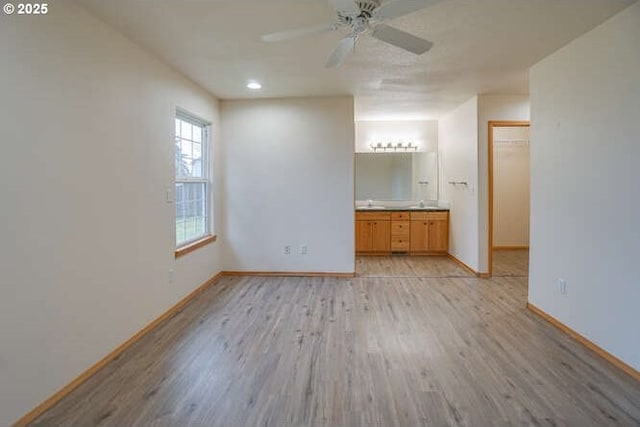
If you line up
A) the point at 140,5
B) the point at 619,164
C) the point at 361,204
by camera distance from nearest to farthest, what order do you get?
the point at 140,5
the point at 619,164
the point at 361,204

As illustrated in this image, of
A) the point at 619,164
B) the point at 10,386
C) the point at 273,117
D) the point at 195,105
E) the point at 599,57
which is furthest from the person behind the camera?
the point at 273,117

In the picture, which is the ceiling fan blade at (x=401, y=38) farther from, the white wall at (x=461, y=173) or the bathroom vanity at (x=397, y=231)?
the bathroom vanity at (x=397, y=231)

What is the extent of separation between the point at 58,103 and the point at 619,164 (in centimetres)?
363

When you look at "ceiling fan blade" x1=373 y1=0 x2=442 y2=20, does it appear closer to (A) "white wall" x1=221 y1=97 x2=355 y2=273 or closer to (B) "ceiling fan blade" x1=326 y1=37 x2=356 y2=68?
(B) "ceiling fan blade" x1=326 y1=37 x2=356 y2=68

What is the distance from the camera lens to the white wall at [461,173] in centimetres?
509

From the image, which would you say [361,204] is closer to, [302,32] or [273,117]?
Result: [273,117]

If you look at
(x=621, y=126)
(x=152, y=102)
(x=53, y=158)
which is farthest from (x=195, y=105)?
(x=621, y=126)

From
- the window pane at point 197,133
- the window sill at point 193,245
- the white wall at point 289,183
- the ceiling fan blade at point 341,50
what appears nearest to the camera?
the ceiling fan blade at point 341,50

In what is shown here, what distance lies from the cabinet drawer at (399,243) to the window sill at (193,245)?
10.2 ft

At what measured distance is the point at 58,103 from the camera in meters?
2.24

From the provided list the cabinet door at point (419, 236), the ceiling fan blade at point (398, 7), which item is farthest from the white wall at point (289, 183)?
the ceiling fan blade at point (398, 7)

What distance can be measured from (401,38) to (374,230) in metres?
4.64

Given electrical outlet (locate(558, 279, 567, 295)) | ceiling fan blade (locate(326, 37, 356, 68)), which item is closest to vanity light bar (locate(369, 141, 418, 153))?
electrical outlet (locate(558, 279, 567, 295))

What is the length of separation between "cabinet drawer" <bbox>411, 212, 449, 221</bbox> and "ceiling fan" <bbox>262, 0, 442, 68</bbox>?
14.8 ft
